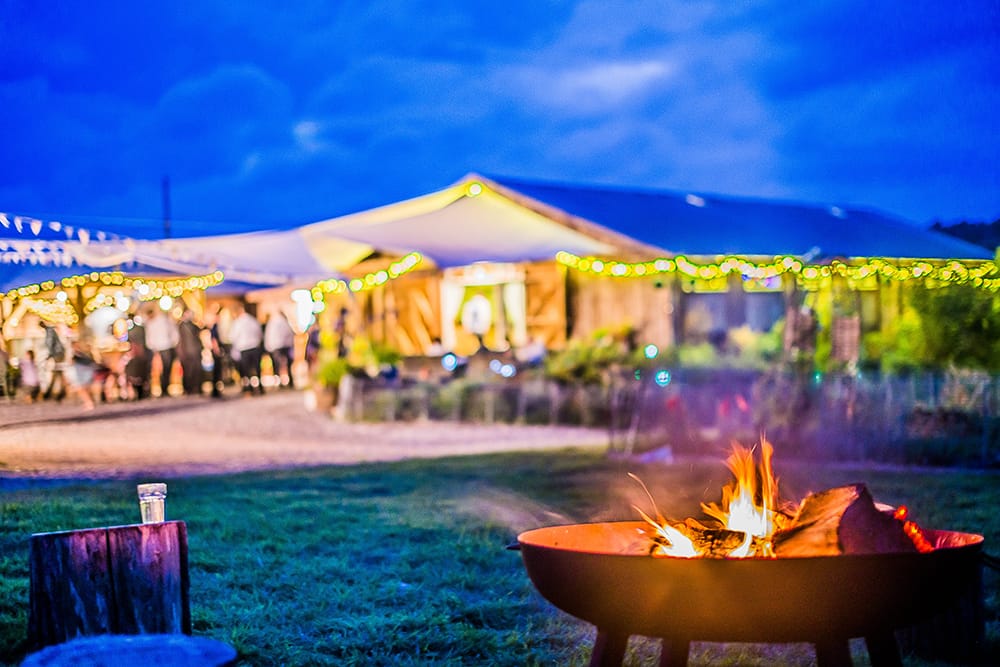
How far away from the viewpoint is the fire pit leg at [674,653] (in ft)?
11.2

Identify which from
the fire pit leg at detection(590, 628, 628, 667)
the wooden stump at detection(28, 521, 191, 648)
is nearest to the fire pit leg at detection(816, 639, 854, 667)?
the fire pit leg at detection(590, 628, 628, 667)

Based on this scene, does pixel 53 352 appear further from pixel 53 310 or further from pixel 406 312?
pixel 406 312

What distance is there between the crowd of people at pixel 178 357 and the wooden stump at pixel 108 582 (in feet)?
32.2

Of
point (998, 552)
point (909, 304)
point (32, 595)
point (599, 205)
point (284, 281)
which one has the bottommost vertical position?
point (998, 552)

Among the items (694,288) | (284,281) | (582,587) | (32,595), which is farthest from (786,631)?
A: (694,288)

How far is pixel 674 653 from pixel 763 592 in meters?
0.36

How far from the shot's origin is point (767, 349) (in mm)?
15414

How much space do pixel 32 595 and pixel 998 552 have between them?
504cm

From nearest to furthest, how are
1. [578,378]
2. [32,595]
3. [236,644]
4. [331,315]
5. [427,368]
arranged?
[32,595], [236,644], [578,378], [427,368], [331,315]

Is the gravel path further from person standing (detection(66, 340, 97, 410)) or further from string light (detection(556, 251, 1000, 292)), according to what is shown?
string light (detection(556, 251, 1000, 292))

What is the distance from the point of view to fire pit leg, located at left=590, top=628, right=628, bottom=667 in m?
3.56

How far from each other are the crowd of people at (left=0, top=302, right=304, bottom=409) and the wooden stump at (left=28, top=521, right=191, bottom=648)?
9.83 meters

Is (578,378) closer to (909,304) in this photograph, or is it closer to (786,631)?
(909,304)

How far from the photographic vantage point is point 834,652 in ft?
11.2
